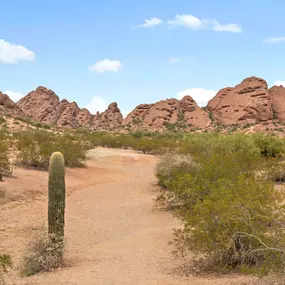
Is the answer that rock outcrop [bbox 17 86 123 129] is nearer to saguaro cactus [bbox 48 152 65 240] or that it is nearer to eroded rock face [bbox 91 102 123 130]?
eroded rock face [bbox 91 102 123 130]

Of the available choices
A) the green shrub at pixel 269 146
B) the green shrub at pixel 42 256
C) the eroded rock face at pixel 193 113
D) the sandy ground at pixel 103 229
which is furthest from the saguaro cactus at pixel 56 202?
the eroded rock face at pixel 193 113

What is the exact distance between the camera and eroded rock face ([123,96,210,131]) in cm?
9319

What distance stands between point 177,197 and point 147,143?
1081 inches

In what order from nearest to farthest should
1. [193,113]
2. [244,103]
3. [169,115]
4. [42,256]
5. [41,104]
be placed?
[42,256], [244,103], [193,113], [169,115], [41,104]

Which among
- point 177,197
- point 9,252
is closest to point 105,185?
point 177,197

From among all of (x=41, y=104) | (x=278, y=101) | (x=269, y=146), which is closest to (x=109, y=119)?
(x=41, y=104)

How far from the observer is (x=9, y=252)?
1034 cm

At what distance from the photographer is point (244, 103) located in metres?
90.7

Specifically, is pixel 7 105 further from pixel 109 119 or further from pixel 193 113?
pixel 193 113

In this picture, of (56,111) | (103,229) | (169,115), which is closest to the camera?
(103,229)

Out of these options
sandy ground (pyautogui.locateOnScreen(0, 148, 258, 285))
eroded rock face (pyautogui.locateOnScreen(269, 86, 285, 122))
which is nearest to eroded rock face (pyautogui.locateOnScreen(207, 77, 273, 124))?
eroded rock face (pyautogui.locateOnScreen(269, 86, 285, 122))

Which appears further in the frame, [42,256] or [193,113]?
[193,113]

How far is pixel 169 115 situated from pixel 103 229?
8307cm

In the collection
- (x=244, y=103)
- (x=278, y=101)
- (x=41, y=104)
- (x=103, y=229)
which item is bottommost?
(x=103, y=229)
